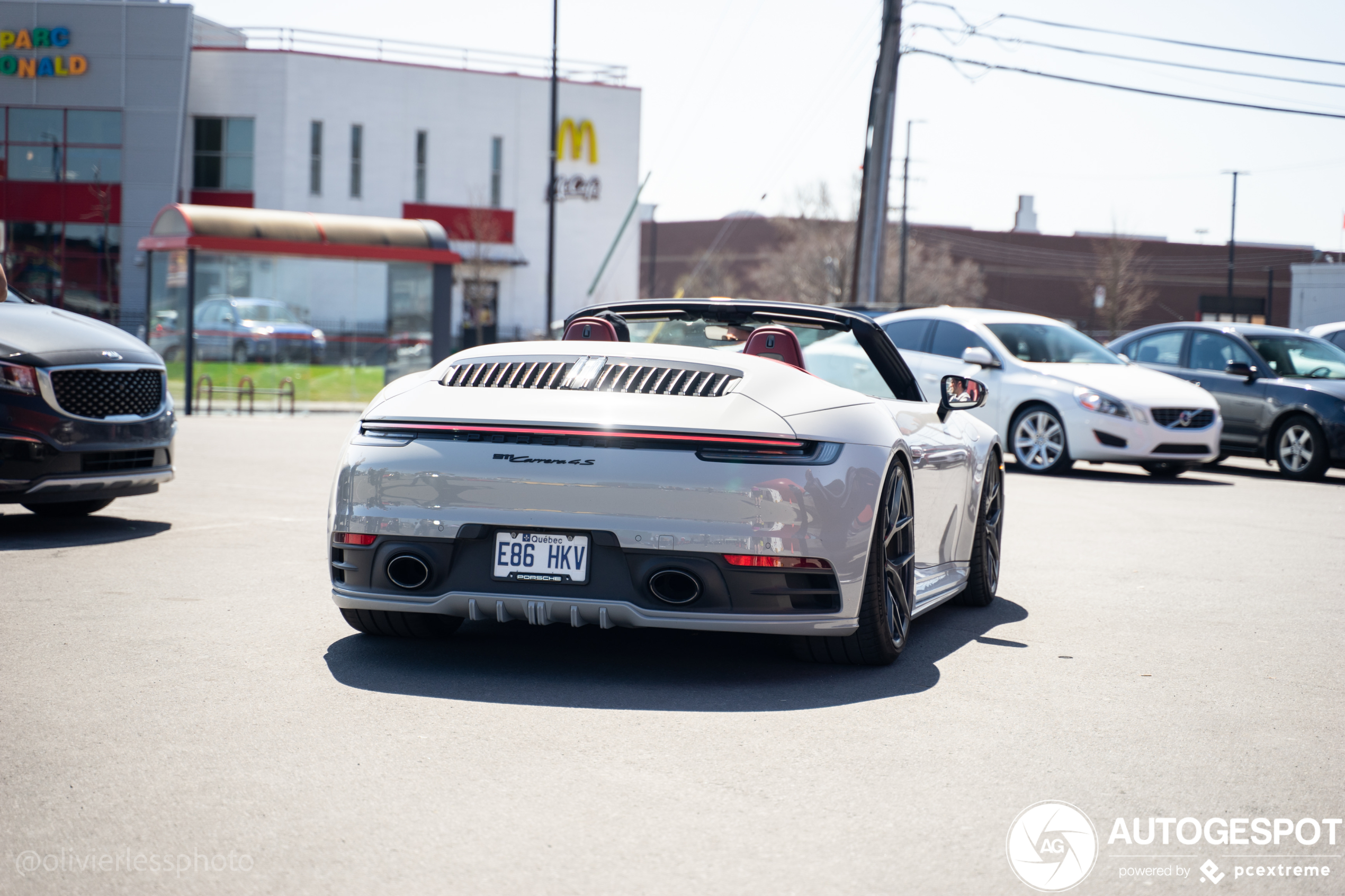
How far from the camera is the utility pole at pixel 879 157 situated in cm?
2533

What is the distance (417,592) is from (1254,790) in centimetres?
271

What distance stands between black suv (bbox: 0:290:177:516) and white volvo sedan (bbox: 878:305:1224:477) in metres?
7.79

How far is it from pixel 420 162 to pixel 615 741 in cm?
5110

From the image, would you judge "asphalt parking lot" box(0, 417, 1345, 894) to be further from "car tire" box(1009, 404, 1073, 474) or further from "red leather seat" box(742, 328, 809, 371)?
"car tire" box(1009, 404, 1073, 474)

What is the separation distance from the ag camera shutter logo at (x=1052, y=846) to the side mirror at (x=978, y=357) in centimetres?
1117

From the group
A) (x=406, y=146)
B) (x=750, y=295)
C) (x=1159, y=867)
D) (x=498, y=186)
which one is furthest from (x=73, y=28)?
(x=1159, y=867)

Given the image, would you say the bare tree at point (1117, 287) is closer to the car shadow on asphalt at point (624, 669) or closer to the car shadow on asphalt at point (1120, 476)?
the car shadow on asphalt at point (1120, 476)

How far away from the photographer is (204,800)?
3.59 m

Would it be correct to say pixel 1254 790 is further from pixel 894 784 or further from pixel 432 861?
pixel 432 861

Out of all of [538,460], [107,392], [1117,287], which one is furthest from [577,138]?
[538,460]

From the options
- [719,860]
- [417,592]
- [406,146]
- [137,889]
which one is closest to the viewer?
A: [137,889]

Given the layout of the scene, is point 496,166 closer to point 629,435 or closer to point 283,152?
point 283,152

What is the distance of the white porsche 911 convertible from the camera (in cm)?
482

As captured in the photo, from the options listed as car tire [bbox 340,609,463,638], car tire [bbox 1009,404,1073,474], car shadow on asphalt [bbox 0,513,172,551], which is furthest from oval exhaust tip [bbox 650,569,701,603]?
car tire [bbox 1009,404,1073,474]
